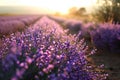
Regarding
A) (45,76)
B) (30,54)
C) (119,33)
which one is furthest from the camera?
(119,33)

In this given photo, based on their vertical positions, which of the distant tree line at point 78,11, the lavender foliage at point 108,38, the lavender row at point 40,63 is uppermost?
the lavender row at point 40,63

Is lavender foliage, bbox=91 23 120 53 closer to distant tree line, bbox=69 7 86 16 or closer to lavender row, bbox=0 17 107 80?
lavender row, bbox=0 17 107 80

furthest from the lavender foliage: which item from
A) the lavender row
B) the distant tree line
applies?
the distant tree line

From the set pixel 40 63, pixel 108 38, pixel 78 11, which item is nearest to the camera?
pixel 40 63

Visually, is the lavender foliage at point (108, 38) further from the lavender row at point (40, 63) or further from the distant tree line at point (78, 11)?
the distant tree line at point (78, 11)

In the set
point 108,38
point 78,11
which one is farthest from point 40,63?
point 78,11

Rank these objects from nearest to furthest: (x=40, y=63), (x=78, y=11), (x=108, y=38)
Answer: (x=40, y=63) → (x=108, y=38) → (x=78, y=11)

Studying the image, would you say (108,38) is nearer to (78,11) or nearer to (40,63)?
(40,63)

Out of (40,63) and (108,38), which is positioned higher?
(40,63)

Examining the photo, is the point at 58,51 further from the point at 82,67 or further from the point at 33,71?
the point at 33,71

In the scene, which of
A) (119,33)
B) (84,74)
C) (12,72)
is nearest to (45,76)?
(12,72)

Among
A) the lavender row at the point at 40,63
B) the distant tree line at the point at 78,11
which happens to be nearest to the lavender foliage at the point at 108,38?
the lavender row at the point at 40,63
